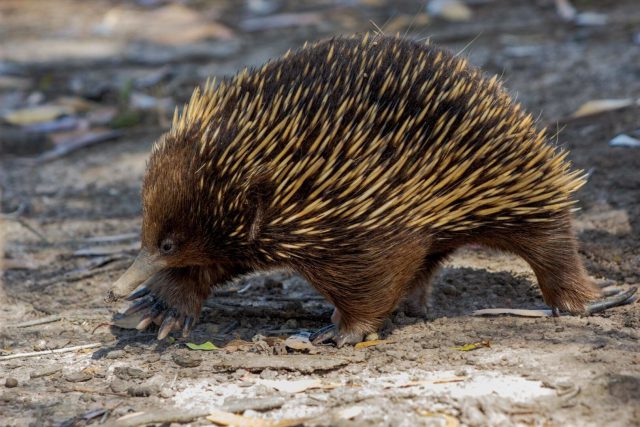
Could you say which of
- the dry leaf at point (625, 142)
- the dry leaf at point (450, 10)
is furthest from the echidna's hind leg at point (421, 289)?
the dry leaf at point (450, 10)

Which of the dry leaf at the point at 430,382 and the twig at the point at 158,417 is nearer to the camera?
the twig at the point at 158,417

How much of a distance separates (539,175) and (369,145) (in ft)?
2.72

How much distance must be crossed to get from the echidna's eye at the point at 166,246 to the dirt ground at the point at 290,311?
0.46 m

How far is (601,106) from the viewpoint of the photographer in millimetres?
6617

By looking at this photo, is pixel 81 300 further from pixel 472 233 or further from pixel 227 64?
pixel 227 64

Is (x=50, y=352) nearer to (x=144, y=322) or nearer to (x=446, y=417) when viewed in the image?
(x=144, y=322)

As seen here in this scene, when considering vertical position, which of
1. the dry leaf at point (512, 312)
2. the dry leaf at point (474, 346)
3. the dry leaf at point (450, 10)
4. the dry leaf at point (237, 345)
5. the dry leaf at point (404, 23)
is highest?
the dry leaf at point (450, 10)

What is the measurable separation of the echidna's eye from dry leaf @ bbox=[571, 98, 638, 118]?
392cm

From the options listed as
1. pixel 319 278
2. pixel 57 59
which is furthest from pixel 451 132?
pixel 57 59

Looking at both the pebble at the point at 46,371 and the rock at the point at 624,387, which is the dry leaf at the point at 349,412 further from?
the pebble at the point at 46,371

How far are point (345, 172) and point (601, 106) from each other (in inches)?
142

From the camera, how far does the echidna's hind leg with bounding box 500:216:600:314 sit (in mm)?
4109

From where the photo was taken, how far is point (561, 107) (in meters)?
7.20

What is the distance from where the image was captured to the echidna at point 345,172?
3633 millimetres
